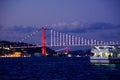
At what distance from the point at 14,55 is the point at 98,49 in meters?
79.6

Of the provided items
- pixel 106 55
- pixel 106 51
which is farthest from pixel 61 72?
pixel 106 51

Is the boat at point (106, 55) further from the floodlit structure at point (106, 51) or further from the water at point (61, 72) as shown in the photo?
the water at point (61, 72)

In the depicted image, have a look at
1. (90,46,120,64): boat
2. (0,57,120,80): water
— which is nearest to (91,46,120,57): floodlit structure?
(90,46,120,64): boat

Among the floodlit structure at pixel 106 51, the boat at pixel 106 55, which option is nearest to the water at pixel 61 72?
the boat at pixel 106 55

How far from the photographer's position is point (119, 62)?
3297 inches

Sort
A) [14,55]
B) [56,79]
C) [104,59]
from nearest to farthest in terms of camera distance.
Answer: [56,79] < [104,59] < [14,55]

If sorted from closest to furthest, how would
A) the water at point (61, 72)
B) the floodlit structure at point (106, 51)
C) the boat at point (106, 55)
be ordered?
1. the water at point (61, 72)
2. the boat at point (106, 55)
3. the floodlit structure at point (106, 51)

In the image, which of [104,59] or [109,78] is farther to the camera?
[104,59]

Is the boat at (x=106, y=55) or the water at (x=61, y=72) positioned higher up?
the boat at (x=106, y=55)

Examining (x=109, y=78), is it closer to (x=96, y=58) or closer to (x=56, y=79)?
(x=56, y=79)

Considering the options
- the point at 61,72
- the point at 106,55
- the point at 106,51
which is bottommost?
the point at 61,72

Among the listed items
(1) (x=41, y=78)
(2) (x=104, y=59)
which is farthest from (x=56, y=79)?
(2) (x=104, y=59)

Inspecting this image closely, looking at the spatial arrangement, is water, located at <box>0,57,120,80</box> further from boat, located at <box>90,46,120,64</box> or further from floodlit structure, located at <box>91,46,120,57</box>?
floodlit structure, located at <box>91,46,120,57</box>

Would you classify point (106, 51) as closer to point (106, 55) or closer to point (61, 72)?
point (106, 55)
